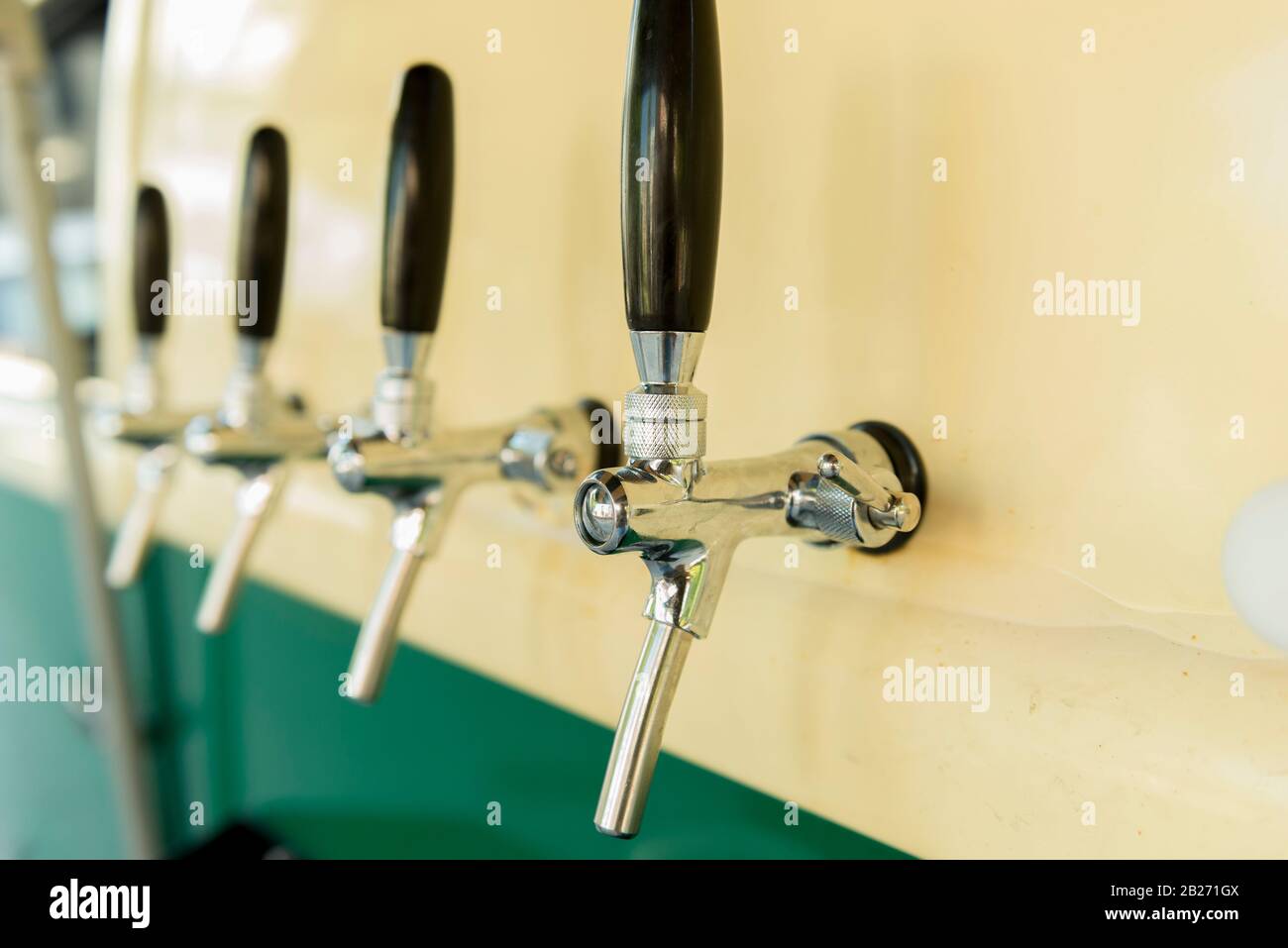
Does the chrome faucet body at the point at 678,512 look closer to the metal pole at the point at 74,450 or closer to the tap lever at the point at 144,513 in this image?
the tap lever at the point at 144,513

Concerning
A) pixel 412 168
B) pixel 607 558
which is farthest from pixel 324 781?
pixel 412 168

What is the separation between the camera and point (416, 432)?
52 centimetres

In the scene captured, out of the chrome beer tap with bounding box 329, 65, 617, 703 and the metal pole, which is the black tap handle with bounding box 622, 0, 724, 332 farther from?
the metal pole

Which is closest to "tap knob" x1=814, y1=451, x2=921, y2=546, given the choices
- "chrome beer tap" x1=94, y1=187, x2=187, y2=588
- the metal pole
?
"chrome beer tap" x1=94, y1=187, x2=187, y2=588

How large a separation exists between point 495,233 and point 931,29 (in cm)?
31

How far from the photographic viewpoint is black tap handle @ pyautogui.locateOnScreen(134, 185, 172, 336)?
0.74m

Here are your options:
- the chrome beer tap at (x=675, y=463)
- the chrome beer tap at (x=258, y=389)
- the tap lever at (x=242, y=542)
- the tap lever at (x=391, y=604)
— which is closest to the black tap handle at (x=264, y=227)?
the chrome beer tap at (x=258, y=389)

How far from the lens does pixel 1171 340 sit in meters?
0.37

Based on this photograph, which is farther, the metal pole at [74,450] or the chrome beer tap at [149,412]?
the metal pole at [74,450]

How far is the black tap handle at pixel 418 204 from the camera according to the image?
0.51 m

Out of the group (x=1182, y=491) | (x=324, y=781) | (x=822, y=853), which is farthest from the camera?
(x=324, y=781)

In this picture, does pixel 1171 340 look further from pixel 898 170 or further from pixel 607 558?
pixel 607 558

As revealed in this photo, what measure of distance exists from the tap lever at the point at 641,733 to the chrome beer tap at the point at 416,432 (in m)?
0.17

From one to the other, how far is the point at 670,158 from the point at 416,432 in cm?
22
